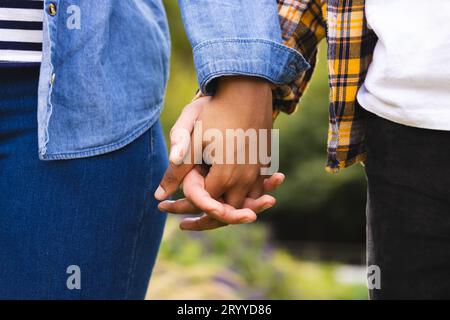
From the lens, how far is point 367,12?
56.8 inches

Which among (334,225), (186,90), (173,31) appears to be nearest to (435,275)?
(186,90)

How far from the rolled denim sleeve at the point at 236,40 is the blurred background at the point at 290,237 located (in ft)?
7.22

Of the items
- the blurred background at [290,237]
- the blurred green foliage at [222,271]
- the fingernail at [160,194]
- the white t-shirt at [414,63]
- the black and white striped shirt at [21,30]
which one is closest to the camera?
the white t-shirt at [414,63]

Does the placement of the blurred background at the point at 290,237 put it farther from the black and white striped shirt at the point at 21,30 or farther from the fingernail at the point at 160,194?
the black and white striped shirt at the point at 21,30

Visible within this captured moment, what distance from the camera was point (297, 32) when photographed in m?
1.68

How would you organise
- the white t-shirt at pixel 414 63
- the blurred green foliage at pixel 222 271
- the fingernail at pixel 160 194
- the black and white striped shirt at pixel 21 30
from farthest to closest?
the blurred green foliage at pixel 222 271, the fingernail at pixel 160 194, the black and white striped shirt at pixel 21 30, the white t-shirt at pixel 414 63

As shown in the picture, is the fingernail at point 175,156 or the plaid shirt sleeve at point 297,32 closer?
the fingernail at point 175,156

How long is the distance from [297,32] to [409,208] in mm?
515

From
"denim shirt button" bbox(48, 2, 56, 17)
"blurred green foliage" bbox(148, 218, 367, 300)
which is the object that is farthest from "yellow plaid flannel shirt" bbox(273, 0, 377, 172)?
"blurred green foliage" bbox(148, 218, 367, 300)

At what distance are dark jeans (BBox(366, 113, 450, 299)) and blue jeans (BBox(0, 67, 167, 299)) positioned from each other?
1.70 ft

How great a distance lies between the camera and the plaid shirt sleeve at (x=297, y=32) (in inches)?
65.4

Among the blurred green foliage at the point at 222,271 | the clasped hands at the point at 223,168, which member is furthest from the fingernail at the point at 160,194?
the blurred green foliage at the point at 222,271

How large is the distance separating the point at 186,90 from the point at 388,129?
10850 mm

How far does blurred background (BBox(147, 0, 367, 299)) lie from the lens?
4109 mm
